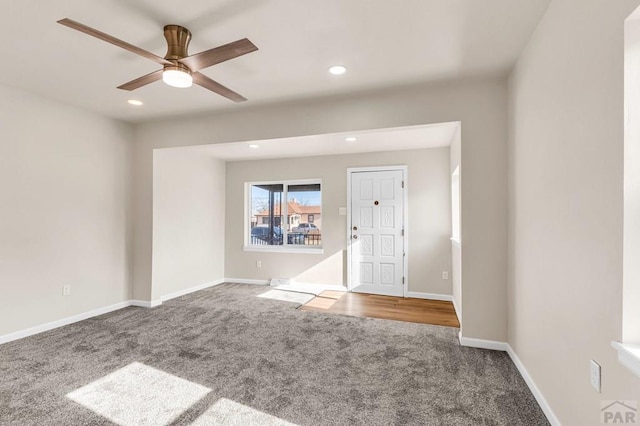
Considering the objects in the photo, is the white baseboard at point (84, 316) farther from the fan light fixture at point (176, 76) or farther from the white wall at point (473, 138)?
the white wall at point (473, 138)

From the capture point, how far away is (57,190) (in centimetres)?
349

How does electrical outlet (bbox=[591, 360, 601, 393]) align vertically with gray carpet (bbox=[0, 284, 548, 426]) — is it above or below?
above

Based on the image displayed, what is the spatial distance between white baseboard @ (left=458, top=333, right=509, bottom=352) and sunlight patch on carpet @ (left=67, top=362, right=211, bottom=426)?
2.34 meters

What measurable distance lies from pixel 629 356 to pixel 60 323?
15.7 ft

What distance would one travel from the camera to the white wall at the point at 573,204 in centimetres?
125

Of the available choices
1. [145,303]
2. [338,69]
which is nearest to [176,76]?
[338,69]

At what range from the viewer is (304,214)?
5.86 metres

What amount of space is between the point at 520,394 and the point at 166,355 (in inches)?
112

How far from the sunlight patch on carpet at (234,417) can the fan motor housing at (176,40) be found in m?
2.32

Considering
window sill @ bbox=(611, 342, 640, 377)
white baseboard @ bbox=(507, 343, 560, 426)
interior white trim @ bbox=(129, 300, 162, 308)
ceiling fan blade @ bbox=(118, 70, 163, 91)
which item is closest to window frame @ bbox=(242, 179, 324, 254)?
interior white trim @ bbox=(129, 300, 162, 308)

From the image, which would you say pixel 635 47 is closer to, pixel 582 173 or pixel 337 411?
pixel 582 173

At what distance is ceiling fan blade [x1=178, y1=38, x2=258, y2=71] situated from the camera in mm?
1833

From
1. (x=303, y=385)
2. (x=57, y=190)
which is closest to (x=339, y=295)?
(x=303, y=385)

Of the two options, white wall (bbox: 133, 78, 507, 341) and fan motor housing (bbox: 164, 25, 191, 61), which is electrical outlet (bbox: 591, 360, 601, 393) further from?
fan motor housing (bbox: 164, 25, 191, 61)
